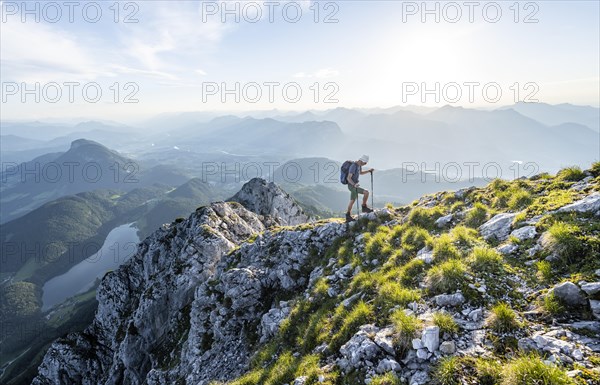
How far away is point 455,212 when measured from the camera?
15.8m

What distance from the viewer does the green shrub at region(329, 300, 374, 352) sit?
396 inches

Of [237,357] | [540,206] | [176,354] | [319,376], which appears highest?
[540,206]

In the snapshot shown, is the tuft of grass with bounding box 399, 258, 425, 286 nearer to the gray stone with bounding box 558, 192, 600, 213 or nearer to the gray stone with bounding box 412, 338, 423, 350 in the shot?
the gray stone with bounding box 412, 338, 423, 350

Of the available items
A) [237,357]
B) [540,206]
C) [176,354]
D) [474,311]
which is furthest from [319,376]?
[176,354]

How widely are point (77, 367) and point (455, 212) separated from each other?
55.2 metres

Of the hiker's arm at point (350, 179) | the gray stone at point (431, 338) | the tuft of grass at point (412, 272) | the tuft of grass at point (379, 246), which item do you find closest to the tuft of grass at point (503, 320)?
the gray stone at point (431, 338)

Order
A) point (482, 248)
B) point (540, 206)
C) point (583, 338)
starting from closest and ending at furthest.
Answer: point (583, 338) → point (482, 248) → point (540, 206)

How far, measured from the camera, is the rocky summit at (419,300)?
6.91 meters

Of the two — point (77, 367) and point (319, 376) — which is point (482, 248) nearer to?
point (319, 376)

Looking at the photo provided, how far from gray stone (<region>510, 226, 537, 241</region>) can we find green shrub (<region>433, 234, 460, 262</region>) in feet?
7.29

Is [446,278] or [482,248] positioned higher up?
[482,248]

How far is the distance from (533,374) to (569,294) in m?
3.10

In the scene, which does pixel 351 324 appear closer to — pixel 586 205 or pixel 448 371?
pixel 448 371

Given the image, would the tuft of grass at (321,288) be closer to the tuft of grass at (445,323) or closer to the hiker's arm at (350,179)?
the tuft of grass at (445,323)
